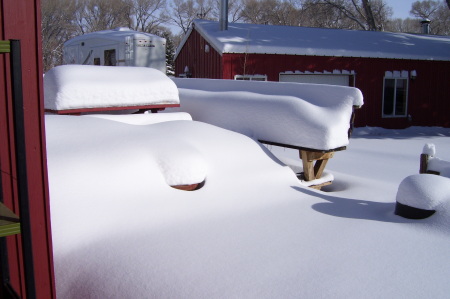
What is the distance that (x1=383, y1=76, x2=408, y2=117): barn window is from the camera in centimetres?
1659

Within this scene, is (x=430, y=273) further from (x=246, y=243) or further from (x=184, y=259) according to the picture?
(x=184, y=259)

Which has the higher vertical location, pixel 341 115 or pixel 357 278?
pixel 341 115

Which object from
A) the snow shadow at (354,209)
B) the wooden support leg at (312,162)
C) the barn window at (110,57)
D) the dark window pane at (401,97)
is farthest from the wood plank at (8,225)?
the dark window pane at (401,97)

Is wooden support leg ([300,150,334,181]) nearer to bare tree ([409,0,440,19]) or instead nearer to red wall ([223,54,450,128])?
red wall ([223,54,450,128])

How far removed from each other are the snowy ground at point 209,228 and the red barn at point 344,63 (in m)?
9.10

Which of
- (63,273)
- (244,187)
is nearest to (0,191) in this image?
(63,273)

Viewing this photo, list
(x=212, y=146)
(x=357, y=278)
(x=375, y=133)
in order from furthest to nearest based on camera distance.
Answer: (x=375, y=133)
(x=212, y=146)
(x=357, y=278)

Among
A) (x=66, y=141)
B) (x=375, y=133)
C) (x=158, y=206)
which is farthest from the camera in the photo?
(x=375, y=133)

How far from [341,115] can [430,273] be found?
2569 mm

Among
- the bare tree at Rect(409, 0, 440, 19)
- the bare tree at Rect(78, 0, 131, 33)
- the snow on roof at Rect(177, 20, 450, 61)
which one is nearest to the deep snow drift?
the snow on roof at Rect(177, 20, 450, 61)

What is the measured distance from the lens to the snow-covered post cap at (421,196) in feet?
12.4

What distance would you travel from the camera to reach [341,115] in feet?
17.0

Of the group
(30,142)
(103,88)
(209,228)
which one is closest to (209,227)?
(209,228)

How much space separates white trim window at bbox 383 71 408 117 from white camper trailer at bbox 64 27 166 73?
777 centimetres
